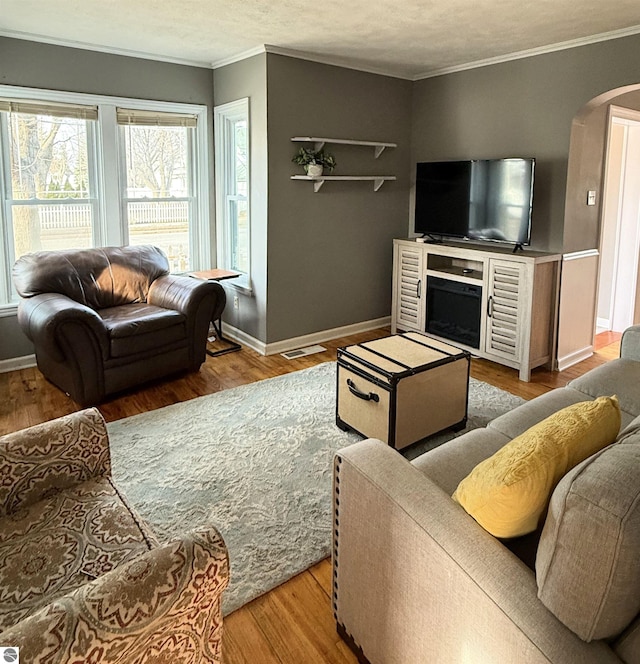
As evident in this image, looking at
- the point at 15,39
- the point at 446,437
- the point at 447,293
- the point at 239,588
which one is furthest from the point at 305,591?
the point at 15,39

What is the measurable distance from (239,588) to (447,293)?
3.27 metres

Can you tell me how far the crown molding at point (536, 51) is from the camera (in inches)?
147

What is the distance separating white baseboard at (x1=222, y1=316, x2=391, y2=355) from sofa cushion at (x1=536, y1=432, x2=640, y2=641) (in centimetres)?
374

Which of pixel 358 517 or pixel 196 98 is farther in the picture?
pixel 196 98

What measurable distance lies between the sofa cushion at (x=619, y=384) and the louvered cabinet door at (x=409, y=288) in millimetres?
2343

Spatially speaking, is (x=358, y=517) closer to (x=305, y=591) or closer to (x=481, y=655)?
(x=481, y=655)

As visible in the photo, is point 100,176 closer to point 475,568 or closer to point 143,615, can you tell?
point 143,615

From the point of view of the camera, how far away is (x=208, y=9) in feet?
11.2

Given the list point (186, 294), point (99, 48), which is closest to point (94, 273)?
point (186, 294)

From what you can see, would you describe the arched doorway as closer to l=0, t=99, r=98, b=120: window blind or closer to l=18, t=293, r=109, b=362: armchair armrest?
l=18, t=293, r=109, b=362: armchair armrest

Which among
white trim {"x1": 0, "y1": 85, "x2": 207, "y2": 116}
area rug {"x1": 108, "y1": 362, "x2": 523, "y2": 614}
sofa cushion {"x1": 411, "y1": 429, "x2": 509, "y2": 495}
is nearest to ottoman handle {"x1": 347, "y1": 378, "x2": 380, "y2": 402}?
area rug {"x1": 108, "y1": 362, "x2": 523, "y2": 614}

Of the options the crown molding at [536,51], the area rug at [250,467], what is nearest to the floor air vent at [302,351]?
the area rug at [250,467]

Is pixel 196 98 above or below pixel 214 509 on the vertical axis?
above

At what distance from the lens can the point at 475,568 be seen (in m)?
1.28
